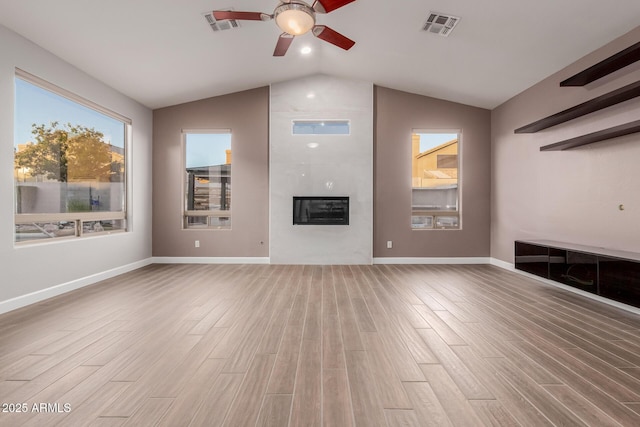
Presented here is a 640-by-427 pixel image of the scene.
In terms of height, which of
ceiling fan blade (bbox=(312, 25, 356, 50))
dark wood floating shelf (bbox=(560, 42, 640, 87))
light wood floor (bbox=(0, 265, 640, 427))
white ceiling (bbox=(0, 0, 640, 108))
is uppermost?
white ceiling (bbox=(0, 0, 640, 108))

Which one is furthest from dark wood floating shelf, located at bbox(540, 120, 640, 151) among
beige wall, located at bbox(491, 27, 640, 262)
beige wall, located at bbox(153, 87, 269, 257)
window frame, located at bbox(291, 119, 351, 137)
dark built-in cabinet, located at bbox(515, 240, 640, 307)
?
beige wall, located at bbox(153, 87, 269, 257)

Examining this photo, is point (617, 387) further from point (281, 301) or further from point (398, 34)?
point (398, 34)

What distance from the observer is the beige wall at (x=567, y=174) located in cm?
324

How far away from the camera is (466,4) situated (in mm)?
3254

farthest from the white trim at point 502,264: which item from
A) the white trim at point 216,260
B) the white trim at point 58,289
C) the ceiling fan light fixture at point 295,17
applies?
the white trim at point 58,289

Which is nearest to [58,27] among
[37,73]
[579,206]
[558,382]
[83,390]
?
[37,73]

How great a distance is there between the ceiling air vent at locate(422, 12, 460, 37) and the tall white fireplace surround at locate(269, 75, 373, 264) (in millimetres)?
2001

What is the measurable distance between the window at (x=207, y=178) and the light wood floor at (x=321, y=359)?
Answer: 2.30 metres

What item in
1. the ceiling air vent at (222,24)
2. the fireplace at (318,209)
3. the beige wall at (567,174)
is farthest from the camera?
the fireplace at (318,209)

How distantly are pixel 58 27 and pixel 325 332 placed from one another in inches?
162

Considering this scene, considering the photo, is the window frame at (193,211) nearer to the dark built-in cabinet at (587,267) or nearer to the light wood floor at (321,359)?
the light wood floor at (321,359)

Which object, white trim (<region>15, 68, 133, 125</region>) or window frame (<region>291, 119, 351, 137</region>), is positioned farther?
window frame (<region>291, 119, 351, 137</region>)

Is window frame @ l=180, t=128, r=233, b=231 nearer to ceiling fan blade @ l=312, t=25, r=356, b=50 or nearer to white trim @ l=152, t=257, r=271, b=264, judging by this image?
white trim @ l=152, t=257, r=271, b=264

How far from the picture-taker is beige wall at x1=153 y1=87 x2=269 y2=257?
5773mm
